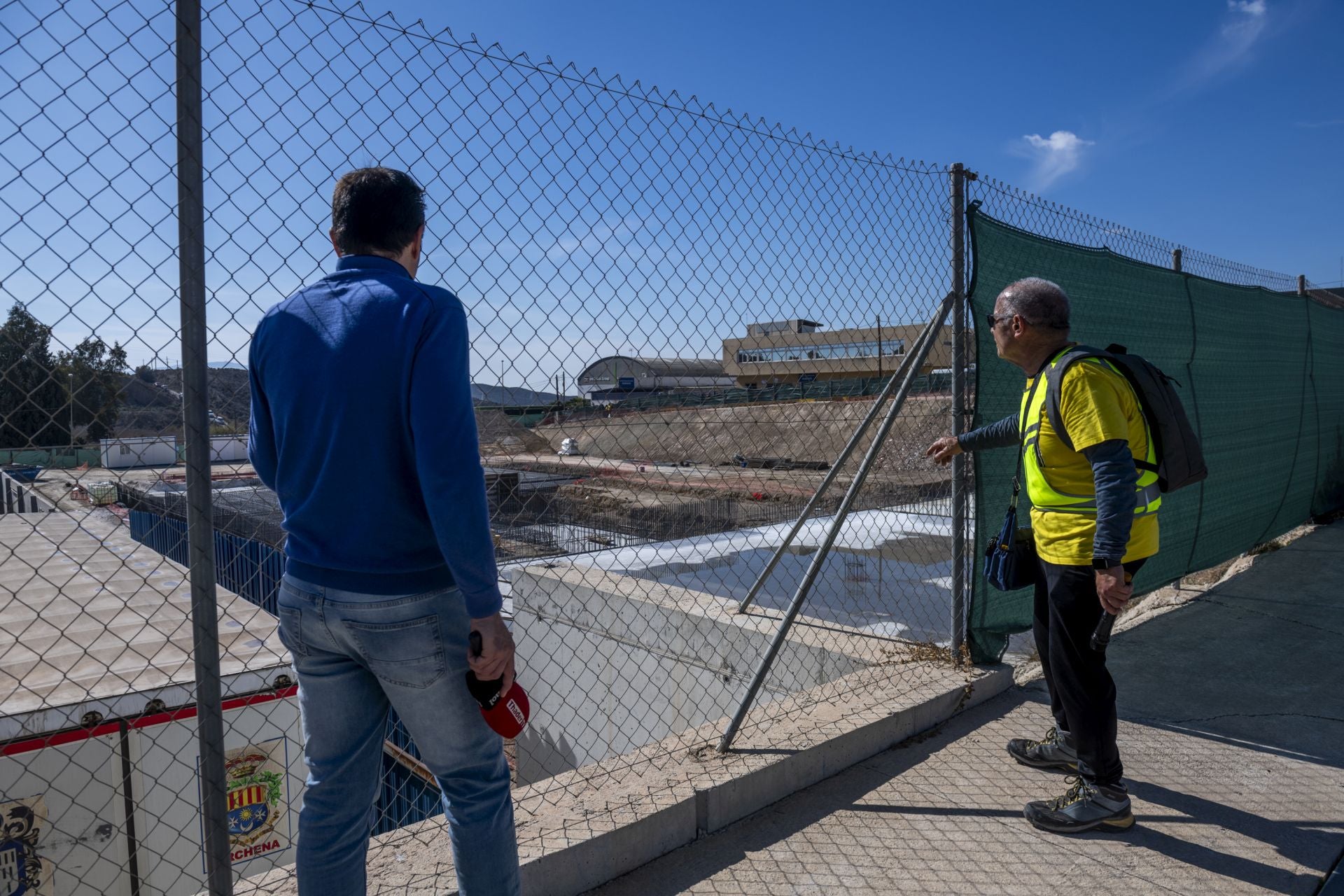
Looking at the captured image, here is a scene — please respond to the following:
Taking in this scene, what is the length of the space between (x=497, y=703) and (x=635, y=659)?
5978 mm

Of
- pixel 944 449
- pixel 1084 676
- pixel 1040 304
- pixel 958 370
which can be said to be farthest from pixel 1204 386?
pixel 1084 676

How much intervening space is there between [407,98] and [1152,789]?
342cm

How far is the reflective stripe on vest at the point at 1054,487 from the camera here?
269cm

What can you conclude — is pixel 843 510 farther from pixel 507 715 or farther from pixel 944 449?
pixel 507 715

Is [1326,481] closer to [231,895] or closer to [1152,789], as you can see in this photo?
[1152,789]

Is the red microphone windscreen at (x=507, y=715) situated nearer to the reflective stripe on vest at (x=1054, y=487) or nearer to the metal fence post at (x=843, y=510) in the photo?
the metal fence post at (x=843, y=510)

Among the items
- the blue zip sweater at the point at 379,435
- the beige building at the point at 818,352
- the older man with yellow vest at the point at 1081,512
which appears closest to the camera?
the blue zip sweater at the point at 379,435

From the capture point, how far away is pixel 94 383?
186cm

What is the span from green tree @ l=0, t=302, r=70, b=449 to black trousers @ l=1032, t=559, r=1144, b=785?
2.86 m

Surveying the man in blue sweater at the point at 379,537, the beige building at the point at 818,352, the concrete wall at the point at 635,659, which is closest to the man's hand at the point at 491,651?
the man in blue sweater at the point at 379,537

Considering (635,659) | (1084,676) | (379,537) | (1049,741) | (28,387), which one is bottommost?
(635,659)

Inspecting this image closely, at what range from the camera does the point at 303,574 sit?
172cm

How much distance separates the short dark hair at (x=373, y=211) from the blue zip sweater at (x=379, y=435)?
5 cm

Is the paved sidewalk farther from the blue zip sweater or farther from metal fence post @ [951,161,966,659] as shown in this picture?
the blue zip sweater
